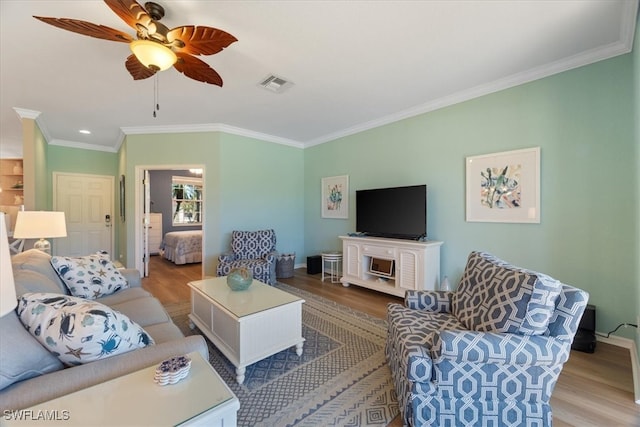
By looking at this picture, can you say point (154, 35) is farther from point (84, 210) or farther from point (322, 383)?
point (84, 210)

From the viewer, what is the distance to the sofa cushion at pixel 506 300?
1389 millimetres

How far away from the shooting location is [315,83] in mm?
2982

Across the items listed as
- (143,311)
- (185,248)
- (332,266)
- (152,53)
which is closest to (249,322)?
(143,311)

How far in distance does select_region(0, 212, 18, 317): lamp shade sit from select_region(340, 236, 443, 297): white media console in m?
3.26

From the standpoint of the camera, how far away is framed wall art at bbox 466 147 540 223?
275cm

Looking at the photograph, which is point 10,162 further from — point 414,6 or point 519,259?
point 519,259

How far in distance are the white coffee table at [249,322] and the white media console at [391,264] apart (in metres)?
1.69

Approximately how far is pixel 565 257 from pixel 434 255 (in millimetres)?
1217

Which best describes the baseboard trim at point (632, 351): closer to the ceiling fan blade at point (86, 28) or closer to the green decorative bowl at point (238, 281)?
the green decorative bowl at point (238, 281)

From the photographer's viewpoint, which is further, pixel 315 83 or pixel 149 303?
pixel 315 83

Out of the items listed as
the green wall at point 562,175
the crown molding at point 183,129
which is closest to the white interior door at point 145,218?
the crown molding at point 183,129

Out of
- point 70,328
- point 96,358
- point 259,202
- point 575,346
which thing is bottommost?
point 575,346

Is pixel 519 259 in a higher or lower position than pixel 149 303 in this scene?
higher

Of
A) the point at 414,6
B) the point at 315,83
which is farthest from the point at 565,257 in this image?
the point at 315,83
